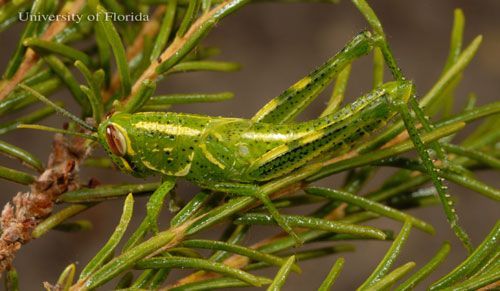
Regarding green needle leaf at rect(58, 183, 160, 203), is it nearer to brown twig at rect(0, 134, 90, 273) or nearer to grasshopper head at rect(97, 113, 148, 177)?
brown twig at rect(0, 134, 90, 273)

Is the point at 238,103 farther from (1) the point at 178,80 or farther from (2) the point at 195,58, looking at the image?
(2) the point at 195,58

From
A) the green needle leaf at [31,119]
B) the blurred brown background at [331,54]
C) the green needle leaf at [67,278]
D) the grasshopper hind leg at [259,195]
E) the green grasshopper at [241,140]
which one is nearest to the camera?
the green needle leaf at [67,278]

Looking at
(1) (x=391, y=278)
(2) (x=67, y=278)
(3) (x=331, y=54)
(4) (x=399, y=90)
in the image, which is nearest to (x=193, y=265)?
(2) (x=67, y=278)

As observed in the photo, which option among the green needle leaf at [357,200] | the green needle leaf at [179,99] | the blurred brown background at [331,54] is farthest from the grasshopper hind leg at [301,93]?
the blurred brown background at [331,54]

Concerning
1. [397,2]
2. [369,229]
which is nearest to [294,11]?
[397,2]

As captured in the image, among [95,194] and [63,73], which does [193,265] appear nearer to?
[95,194]

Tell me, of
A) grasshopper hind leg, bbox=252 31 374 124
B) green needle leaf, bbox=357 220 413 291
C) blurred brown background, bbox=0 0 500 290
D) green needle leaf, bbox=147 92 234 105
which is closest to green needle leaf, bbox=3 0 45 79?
green needle leaf, bbox=147 92 234 105

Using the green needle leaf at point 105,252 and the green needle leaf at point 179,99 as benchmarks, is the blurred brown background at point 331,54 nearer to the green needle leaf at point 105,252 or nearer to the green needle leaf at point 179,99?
the green needle leaf at point 179,99
